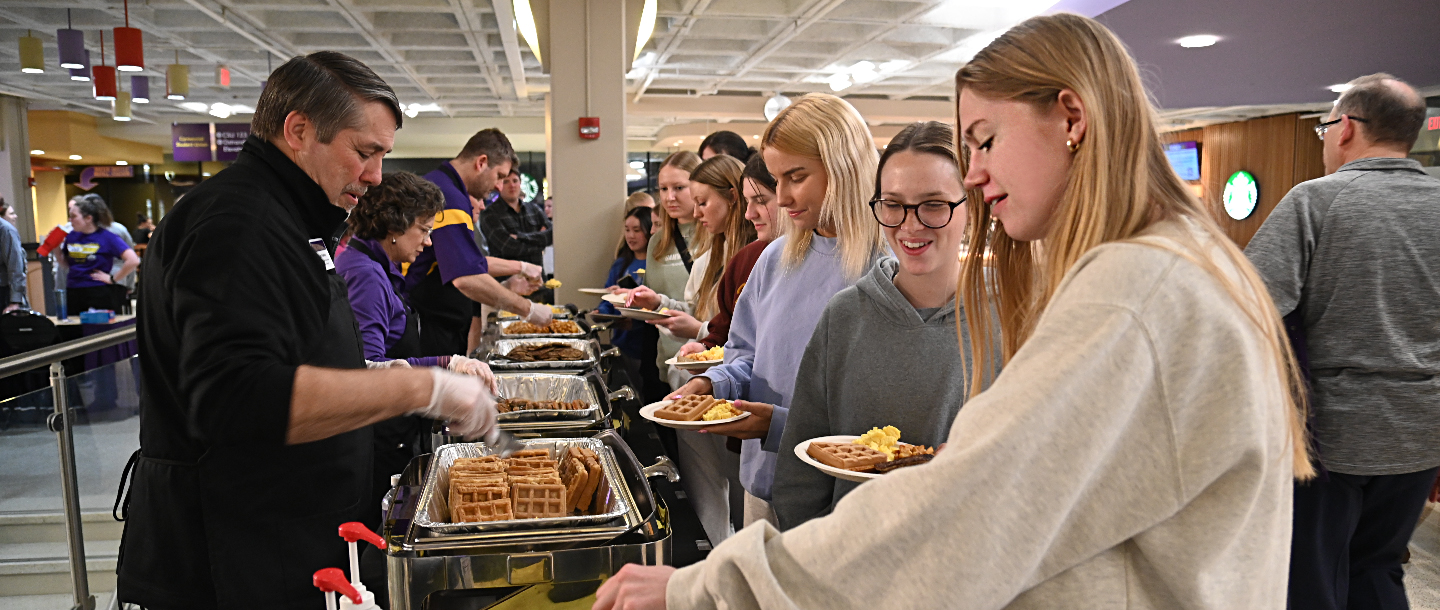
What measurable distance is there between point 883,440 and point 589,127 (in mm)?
4061

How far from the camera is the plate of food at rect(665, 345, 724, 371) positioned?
248cm

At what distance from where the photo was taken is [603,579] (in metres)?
1.32

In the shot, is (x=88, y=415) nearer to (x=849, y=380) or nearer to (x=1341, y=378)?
(x=849, y=380)

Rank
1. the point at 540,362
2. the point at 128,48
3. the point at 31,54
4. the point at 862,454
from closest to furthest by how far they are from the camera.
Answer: the point at 862,454 < the point at 540,362 < the point at 128,48 < the point at 31,54

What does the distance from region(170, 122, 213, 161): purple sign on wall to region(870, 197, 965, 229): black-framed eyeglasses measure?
1491 cm

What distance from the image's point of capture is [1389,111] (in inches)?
100

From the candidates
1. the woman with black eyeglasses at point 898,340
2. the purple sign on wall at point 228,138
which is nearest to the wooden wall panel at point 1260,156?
the woman with black eyeglasses at point 898,340

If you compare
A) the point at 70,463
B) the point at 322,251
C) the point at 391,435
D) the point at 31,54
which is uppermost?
the point at 31,54

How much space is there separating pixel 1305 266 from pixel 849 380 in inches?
68.0

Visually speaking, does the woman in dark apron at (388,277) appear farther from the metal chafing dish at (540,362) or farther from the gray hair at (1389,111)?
the gray hair at (1389,111)

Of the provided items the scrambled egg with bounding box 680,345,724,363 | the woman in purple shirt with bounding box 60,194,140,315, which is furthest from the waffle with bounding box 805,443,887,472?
the woman in purple shirt with bounding box 60,194,140,315

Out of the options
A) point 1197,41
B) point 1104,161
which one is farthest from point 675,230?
point 1104,161

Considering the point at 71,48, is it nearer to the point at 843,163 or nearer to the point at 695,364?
the point at 695,364

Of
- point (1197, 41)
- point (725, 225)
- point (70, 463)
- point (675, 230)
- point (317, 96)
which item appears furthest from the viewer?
point (1197, 41)
